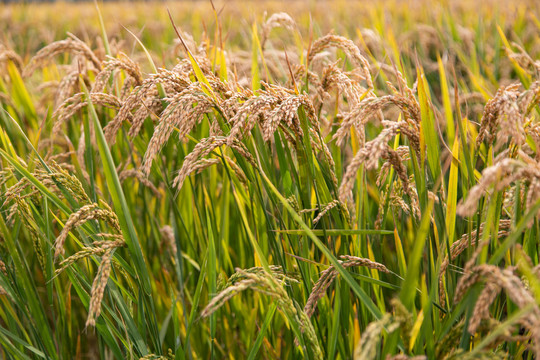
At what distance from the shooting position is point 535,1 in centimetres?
518

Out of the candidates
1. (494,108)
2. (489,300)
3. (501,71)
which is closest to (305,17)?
(501,71)

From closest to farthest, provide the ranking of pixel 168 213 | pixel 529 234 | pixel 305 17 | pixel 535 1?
pixel 529 234 < pixel 168 213 < pixel 535 1 < pixel 305 17

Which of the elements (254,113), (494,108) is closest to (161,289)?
(254,113)

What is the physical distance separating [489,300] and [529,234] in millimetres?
594

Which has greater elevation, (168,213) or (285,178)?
(285,178)

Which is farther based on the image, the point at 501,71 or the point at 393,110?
the point at 501,71

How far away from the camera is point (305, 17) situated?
580 cm

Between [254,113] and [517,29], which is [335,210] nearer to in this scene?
[254,113]

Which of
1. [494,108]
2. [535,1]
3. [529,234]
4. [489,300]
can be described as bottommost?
[529,234]

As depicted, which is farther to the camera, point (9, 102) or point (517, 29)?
point (517, 29)

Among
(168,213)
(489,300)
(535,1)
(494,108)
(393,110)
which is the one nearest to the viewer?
(489,300)

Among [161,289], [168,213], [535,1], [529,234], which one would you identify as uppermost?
[535,1]

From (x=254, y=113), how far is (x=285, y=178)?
0.43 meters

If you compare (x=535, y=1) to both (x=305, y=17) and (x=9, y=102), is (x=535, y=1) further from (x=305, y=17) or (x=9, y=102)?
(x=9, y=102)
